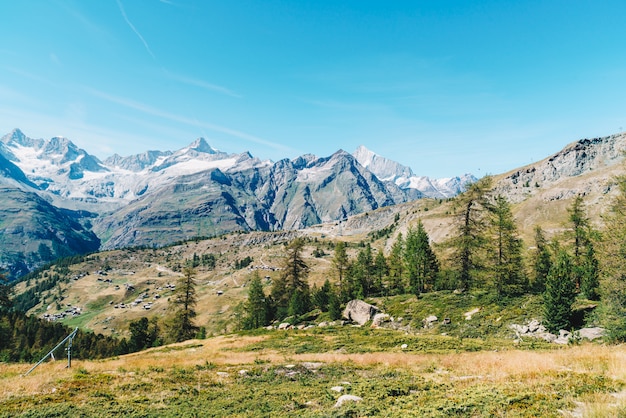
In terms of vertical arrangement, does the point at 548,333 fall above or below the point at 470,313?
above

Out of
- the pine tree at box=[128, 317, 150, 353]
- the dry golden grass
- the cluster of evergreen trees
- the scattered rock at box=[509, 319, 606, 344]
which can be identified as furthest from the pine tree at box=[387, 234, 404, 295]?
the pine tree at box=[128, 317, 150, 353]

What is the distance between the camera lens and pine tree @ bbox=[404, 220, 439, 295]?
233 ft

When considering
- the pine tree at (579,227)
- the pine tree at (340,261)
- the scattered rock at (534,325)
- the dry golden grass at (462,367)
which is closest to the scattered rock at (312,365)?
the dry golden grass at (462,367)

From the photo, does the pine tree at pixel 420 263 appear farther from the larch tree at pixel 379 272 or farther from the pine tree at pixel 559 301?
the pine tree at pixel 559 301

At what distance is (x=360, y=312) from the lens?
54438mm

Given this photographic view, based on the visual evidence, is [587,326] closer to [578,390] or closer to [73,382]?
[578,390]

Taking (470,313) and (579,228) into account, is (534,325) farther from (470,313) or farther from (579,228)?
(579,228)

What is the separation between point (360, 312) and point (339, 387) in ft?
131

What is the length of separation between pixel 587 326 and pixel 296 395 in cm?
2925

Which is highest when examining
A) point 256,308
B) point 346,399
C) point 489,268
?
point 346,399

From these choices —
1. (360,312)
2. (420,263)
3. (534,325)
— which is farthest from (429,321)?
(420,263)

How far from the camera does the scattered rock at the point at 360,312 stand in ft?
173

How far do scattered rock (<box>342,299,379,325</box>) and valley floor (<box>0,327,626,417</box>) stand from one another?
1091 inches

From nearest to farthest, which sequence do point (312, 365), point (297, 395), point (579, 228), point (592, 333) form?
point (297, 395)
point (312, 365)
point (592, 333)
point (579, 228)
